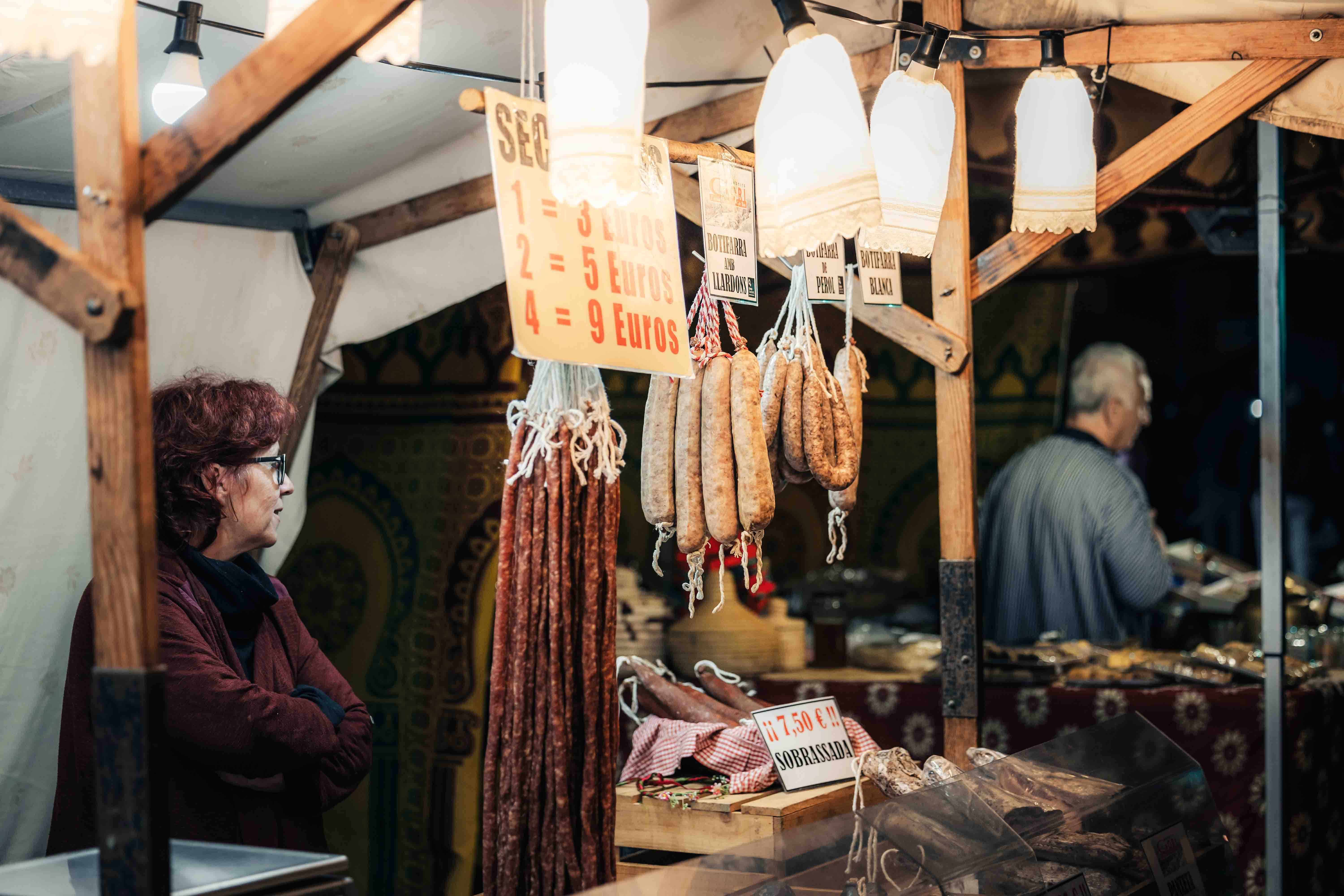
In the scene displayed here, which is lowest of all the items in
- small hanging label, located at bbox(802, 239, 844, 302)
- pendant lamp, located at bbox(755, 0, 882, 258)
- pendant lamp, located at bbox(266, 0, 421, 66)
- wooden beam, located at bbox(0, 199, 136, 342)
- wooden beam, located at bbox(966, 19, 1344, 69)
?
wooden beam, located at bbox(0, 199, 136, 342)

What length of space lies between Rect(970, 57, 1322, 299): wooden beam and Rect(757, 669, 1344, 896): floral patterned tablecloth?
1813 mm

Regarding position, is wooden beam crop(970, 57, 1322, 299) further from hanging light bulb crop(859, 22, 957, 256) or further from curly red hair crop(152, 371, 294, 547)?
curly red hair crop(152, 371, 294, 547)

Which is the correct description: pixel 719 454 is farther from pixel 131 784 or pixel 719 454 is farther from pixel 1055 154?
pixel 131 784

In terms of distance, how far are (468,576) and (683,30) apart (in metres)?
2.25

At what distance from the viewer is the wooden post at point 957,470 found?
4.01 metres

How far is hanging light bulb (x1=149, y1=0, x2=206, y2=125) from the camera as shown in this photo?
10.3 ft

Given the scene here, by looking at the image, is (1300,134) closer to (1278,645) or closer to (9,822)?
(1278,645)

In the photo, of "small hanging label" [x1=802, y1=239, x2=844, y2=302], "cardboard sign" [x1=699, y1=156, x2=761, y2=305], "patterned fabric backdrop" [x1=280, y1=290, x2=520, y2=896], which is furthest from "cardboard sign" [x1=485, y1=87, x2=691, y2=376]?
"patterned fabric backdrop" [x1=280, y1=290, x2=520, y2=896]

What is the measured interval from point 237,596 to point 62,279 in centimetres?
144

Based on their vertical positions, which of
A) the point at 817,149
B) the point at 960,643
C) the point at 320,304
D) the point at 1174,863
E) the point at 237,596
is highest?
the point at 817,149

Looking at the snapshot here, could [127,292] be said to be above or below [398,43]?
below

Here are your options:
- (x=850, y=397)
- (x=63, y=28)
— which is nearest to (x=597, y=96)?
(x=63, y=28)

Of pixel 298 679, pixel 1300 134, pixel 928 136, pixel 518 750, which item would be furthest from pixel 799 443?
pixel 1300 134

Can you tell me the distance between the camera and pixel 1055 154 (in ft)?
11.6
